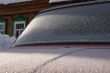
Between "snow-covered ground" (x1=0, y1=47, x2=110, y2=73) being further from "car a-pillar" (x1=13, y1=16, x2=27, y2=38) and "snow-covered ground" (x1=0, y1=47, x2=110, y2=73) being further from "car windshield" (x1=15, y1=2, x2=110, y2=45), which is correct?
"car a-pillar" (x1=13, y1=16, x2=27, y2=38)

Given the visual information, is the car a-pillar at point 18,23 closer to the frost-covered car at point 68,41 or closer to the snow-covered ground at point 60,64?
the frost-covered car at point 68,41

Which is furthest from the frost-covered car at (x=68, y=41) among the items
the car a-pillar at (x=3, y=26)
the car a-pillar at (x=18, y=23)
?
the car a-pillar at (x=3, y=26)

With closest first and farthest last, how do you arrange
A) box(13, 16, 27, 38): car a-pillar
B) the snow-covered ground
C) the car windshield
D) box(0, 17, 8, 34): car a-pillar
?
the snow-covered ground → the car windshield → box(13, 16, 27, 38): car a-pillar → box(0, 17, 8, 34): car a-pillar

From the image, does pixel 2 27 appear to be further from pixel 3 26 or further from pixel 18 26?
pixel 18 26

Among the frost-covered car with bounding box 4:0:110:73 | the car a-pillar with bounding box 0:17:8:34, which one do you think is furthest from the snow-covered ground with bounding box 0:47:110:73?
the car a-pillar with bounding box 0:17:8:34

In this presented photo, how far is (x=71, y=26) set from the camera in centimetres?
250

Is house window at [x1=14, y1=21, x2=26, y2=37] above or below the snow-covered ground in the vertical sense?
below

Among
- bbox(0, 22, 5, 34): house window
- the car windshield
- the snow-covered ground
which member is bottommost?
bbox(0, 22, 5, 34): house window

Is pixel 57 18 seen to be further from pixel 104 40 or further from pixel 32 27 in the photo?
pixel 104 40

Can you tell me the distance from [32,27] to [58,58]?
1.24m

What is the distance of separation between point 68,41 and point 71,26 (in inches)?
7.2

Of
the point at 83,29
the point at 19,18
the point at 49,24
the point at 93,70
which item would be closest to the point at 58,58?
the point at 93,70

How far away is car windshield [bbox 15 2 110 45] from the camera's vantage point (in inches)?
92.8

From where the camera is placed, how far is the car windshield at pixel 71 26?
2357 mm
